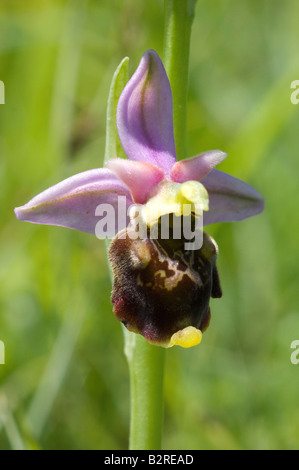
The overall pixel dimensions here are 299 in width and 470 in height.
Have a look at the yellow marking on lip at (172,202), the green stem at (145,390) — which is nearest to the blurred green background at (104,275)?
the green stem at (145,390)

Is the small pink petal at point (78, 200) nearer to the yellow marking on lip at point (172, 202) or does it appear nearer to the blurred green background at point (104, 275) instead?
the yellow marking on lip at point (172, 202)

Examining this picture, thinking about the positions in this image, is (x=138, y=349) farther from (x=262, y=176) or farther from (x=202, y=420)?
(x=262, y=176)

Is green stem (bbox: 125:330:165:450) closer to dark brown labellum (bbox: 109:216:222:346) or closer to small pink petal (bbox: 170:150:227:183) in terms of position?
dark brown labellum (bbox: 109:216:222:346)

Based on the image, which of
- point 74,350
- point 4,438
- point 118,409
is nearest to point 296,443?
point 118,409

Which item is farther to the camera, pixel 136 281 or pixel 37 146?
pixel 37 146

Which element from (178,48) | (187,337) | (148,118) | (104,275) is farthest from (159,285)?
(104,275)

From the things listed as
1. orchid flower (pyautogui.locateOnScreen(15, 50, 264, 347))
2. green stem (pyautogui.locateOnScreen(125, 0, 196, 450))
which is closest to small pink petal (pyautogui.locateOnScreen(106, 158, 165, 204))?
orchid flower (pyautogui.locateOnScreen(15, 50, 264, 347))
